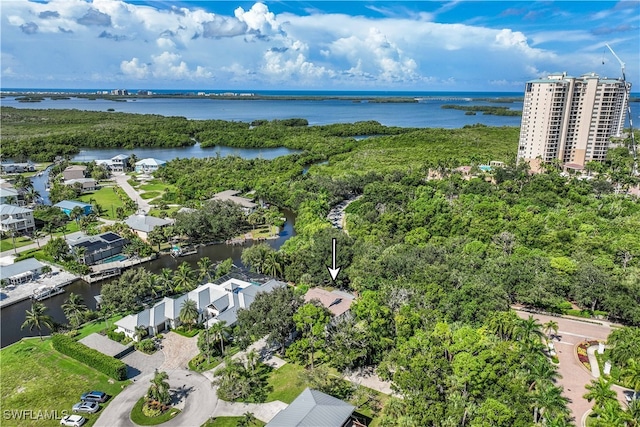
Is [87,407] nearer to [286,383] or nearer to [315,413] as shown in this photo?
[286,383]

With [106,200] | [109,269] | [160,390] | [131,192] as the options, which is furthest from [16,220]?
[160,390]

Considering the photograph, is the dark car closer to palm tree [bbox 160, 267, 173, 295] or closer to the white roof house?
palm tree [bbox 160, 267, 173, 295]

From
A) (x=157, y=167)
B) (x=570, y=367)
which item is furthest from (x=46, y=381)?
(x=157, y=167)

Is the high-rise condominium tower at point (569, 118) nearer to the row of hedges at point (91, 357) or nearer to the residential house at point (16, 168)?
the row of hedges at point (91, 357)

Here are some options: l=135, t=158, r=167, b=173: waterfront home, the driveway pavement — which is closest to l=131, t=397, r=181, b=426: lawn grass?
the driveway pavement

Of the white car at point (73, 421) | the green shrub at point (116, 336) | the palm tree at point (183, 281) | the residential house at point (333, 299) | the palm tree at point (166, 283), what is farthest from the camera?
the palm tree at point (183, 281)

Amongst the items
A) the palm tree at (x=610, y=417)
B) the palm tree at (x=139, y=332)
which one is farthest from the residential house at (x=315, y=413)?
the palm tree at (x=139, y=332)

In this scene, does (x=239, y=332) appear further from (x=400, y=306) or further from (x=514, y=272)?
(x=514, y=272)
